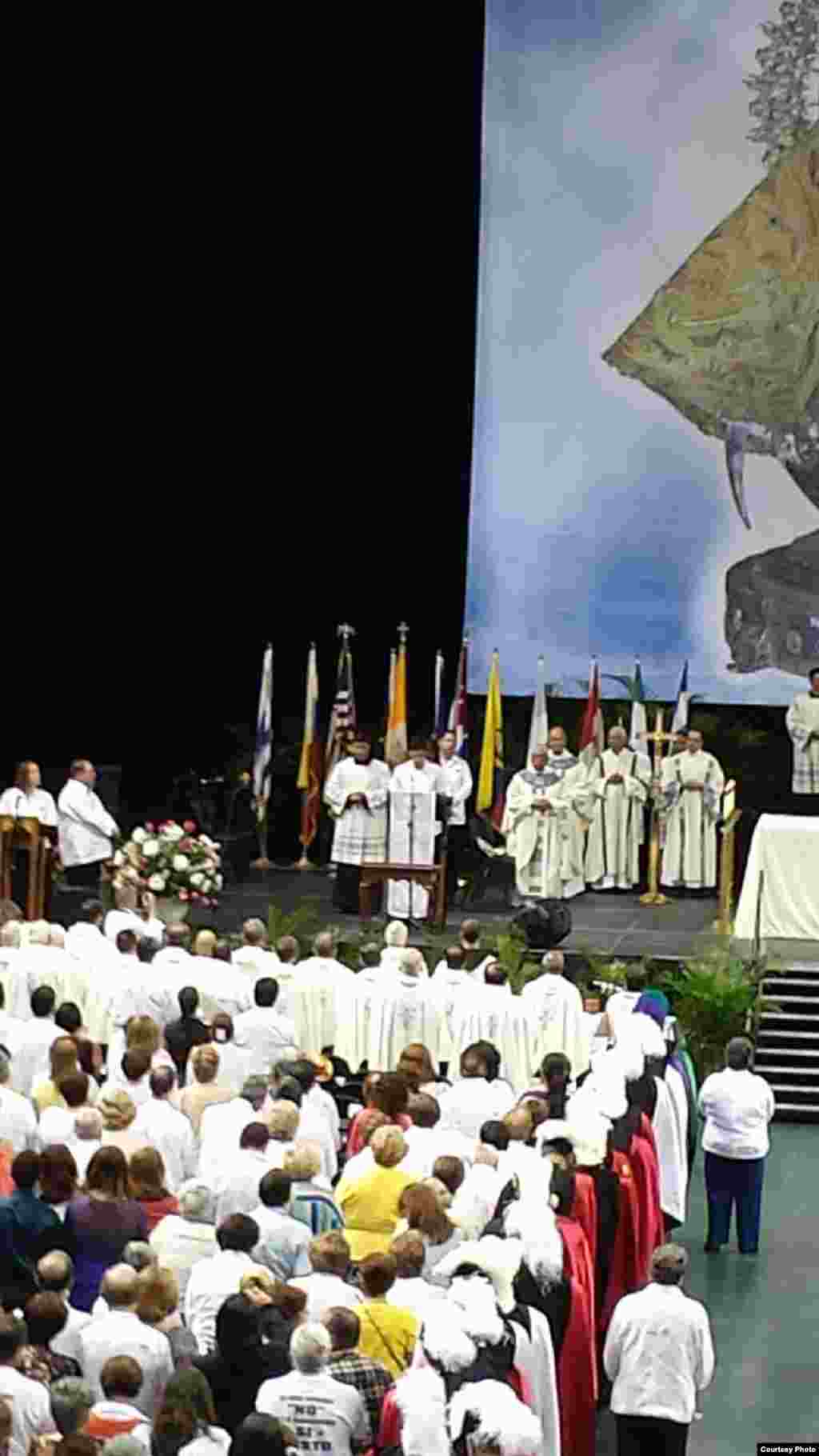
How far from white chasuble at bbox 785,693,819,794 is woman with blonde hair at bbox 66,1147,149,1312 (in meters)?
16.3

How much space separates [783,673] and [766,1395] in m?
14.7

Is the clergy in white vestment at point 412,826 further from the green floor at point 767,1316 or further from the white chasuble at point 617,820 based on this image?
the green floor at point 767,1316

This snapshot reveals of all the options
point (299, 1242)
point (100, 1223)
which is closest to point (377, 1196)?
point (299, 1242)

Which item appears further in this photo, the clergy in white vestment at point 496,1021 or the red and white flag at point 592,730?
the red and white flag at point 592,730

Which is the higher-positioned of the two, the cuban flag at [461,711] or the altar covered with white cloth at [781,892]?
the cuban flag at [461,711]

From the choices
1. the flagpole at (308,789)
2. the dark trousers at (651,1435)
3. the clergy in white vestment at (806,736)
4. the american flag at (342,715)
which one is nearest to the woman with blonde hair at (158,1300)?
the dark trousers at (651,1435)

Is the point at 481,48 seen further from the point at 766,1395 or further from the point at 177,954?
the point at 766,1395

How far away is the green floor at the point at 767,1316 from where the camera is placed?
14398 millimetres

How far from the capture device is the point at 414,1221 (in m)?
11.8

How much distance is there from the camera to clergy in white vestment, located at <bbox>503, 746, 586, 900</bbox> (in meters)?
26.1

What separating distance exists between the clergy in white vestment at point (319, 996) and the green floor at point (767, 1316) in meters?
2.58

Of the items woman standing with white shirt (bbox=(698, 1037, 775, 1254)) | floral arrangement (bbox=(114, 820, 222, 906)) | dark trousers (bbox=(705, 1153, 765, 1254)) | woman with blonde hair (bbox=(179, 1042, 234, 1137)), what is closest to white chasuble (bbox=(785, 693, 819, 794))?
floral arrangement (bbox=(114, 820, 222, 906))

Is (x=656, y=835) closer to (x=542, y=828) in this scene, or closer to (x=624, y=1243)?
(x=542, y=828)

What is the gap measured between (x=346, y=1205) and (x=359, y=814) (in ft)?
40.7
